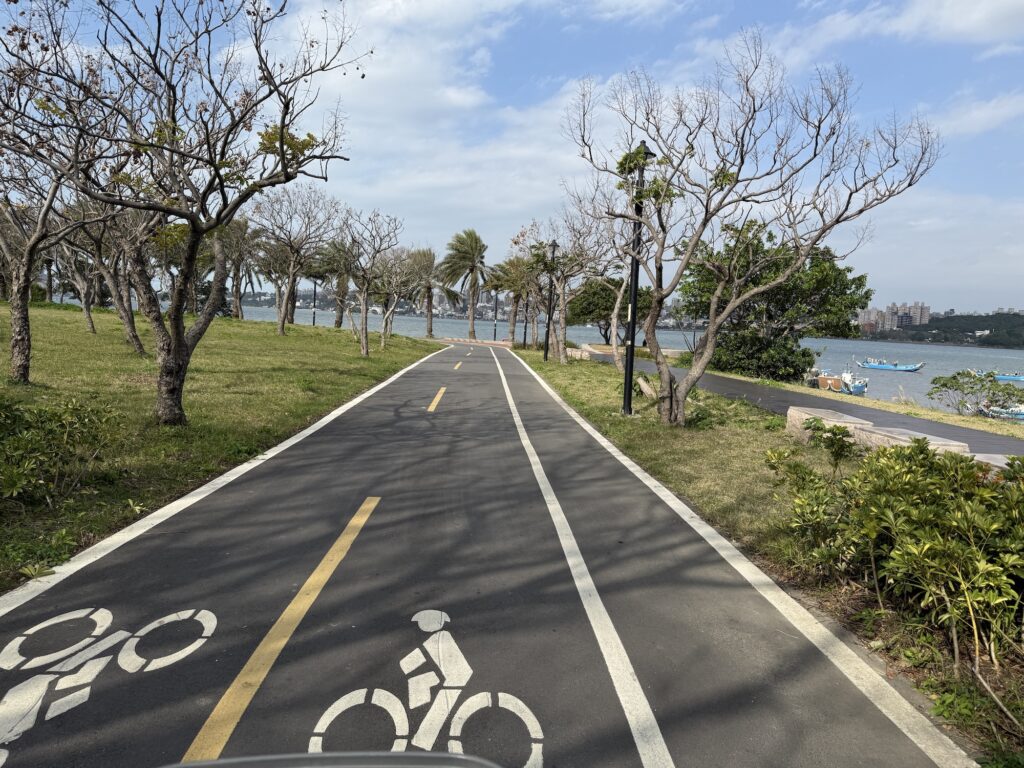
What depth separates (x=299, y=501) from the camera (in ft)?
20.1

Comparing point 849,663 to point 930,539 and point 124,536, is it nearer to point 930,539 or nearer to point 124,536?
point 930,539

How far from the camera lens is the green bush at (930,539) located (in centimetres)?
333

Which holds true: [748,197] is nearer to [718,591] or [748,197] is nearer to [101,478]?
Answer: [718,591]

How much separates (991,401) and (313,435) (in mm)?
20003

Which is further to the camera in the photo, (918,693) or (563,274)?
(563,274)

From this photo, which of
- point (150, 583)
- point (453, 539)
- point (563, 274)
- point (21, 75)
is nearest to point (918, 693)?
point (453, 539)

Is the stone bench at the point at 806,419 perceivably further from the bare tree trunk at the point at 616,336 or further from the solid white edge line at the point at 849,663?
the bare tree trunk at the point at 616,336

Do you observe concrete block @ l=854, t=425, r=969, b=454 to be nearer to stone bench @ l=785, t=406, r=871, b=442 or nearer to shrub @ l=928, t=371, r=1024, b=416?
stone bench @ l=785, t=406, r=871, b=442

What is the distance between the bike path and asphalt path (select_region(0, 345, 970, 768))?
1 centimetres

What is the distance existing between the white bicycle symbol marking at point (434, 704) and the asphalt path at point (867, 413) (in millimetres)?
10780

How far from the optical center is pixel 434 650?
11.3ft

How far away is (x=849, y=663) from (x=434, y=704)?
248 centimetres

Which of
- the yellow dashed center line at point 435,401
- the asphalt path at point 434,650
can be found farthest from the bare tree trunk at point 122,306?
the asphalt path at point 434,650

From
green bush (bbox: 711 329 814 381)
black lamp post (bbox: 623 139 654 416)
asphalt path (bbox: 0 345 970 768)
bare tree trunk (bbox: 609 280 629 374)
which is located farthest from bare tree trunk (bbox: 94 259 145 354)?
green bush (bbox: 711 329 814 381)
